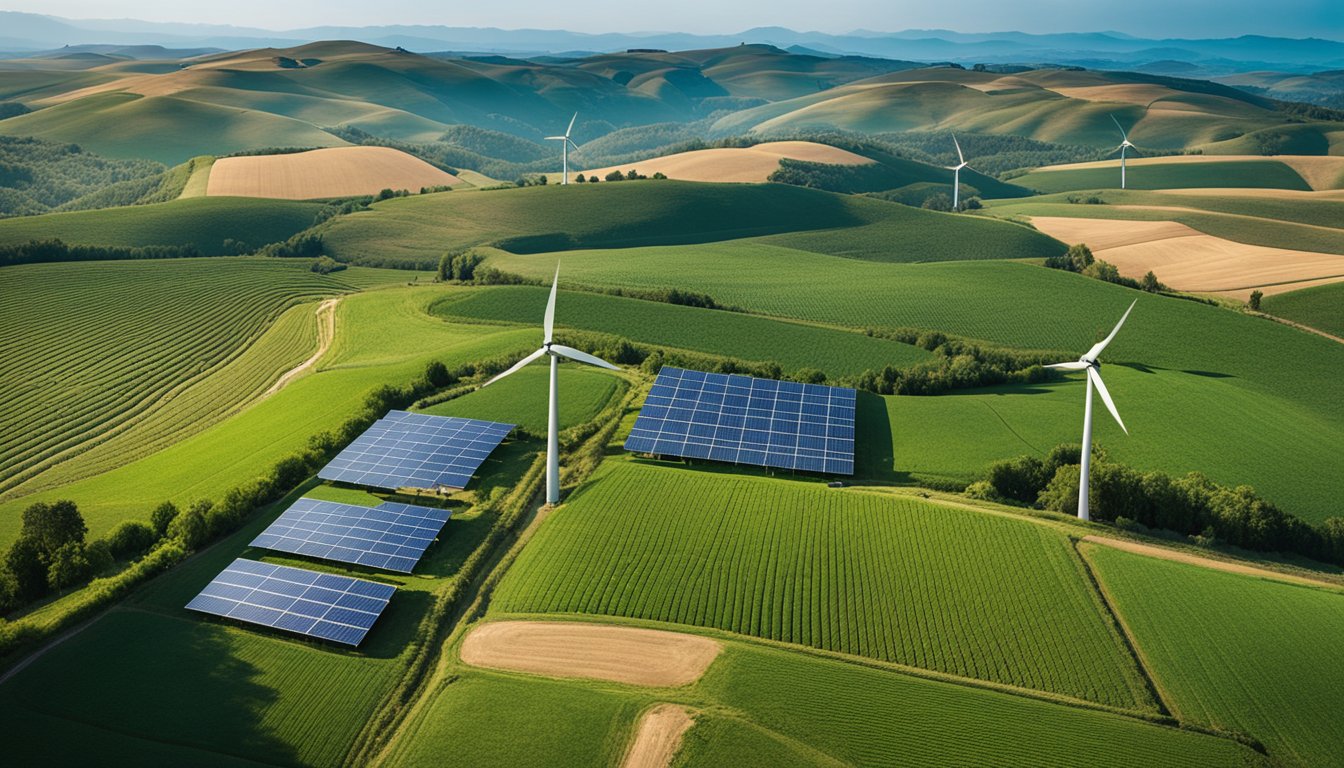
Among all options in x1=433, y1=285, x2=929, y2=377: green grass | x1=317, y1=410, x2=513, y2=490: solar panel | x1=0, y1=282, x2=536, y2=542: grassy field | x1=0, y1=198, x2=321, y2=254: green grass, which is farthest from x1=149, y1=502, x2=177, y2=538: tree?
x1=0, y1=198, x2=321, y2=254: green grass

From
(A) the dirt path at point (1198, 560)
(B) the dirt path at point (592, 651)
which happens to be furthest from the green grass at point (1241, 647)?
(B) the dirt path at point (592, 651)

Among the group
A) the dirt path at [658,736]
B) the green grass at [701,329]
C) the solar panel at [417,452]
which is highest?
the green grass at [701,329]

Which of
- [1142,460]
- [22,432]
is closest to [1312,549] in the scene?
[1142,460]

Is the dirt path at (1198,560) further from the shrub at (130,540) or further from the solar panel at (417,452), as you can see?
the shrub at (130,540)

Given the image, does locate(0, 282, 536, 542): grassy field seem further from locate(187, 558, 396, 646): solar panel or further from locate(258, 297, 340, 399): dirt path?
locate(187, 558, 396, 646): solar panel

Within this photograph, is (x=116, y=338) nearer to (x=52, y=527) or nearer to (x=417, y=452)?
(x=52, y=527)

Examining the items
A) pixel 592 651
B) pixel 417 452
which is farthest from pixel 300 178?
pixel 592 651
